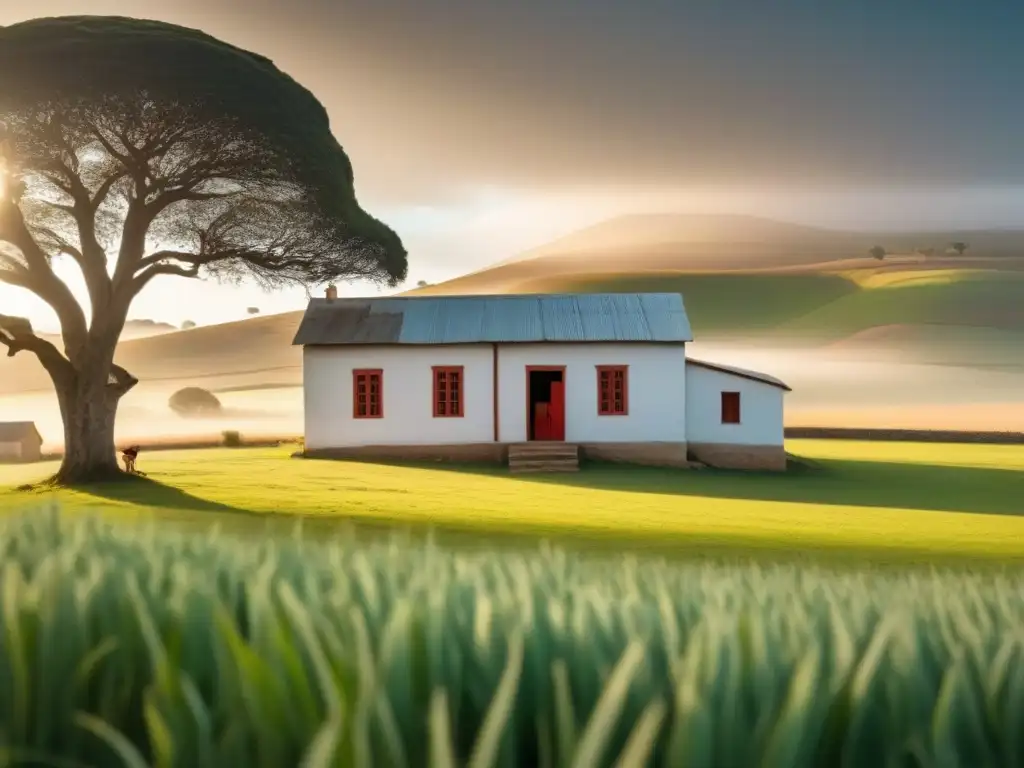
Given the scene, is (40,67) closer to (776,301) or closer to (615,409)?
(615,409)

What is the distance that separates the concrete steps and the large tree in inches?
267

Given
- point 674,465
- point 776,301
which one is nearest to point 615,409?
point 674,465

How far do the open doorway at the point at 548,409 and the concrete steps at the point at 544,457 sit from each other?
964 millimetres

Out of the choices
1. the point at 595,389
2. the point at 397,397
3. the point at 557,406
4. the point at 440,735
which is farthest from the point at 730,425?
the point at 440,735

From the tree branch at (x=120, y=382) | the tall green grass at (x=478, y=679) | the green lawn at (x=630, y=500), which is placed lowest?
the green lawn at (x=630, y=500)

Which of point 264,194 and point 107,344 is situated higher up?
point 264,194

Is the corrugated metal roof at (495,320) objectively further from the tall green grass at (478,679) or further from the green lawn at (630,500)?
the tall green grass at (478,679)

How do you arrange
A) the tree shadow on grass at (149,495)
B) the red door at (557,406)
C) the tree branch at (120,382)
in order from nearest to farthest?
the tree shadow on grass at (149,495)
the tree branch at (120,382)
the red door at (557,406)

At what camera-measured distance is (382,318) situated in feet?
117

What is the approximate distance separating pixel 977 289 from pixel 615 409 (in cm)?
9530

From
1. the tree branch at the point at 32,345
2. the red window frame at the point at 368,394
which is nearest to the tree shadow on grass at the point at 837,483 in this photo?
the red window frame at the point at 368,394

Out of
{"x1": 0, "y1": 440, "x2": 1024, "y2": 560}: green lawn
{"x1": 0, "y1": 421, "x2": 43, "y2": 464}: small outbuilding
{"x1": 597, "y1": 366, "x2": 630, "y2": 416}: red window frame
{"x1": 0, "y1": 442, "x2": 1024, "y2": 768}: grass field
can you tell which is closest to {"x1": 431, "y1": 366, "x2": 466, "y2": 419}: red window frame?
{"x1": 0, "y1": 440, "x2": 1024, "y2": 560}: green lawn

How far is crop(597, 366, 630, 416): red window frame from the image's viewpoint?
33750mm

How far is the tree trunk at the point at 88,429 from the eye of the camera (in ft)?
88.5
